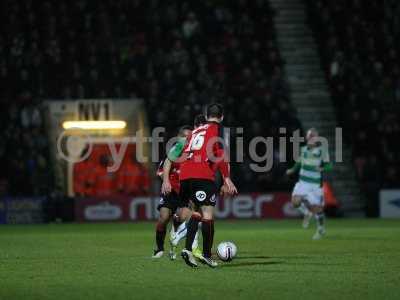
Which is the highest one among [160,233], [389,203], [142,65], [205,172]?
[142,65]

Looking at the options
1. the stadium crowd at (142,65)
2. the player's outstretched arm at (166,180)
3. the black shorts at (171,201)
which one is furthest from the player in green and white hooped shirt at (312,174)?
the player's outstretched arm at (166,180)

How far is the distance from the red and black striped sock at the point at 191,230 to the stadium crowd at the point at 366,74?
17750mm

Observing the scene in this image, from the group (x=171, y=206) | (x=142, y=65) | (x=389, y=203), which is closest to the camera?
(x=171, y=206)

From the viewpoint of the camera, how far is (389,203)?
3177 cm

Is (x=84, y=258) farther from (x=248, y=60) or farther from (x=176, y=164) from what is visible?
(x=248, y=60)

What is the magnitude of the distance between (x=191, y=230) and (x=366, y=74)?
64.9 ft

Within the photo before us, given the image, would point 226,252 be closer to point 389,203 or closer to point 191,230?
point 191,230

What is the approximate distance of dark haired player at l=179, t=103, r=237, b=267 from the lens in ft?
48.1

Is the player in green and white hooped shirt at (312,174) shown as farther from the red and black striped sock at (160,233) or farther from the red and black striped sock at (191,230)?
the red and black striped sock at (191,230)

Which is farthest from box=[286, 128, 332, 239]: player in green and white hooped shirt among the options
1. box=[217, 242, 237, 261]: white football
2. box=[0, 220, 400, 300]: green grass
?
box=[217, 242, 237, 261]: white football

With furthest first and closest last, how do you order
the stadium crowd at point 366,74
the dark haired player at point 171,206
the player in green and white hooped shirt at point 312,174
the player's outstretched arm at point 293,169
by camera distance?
the stadium crowd at point 366,74 < the player in green and white hooped shirt at point 312,174 < the player's outstretched arm at point 293,169 < the dark haired player at point 171,206

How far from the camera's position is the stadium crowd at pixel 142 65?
3161 cm

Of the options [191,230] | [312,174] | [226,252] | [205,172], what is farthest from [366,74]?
[191,230]

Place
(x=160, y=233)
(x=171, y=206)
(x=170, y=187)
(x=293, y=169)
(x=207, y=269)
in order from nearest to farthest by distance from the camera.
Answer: (x=207, y=269), (x=170, y=187), (x=171, y=206), (x=160, y=233), (x=293, y=169)
